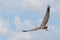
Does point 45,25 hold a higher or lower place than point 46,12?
lower

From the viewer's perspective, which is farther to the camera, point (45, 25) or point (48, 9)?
point (45, 25)

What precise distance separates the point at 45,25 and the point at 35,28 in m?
1.97

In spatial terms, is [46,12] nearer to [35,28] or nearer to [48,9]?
[48,9]

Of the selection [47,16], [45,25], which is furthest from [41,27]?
[47,16]

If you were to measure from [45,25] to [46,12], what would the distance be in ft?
10.7

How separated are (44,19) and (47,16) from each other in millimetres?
1044

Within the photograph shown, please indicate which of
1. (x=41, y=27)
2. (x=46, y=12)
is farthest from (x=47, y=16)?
(x=41, y=27)

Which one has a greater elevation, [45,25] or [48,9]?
[48,9]

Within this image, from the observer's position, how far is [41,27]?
31625 millimetres

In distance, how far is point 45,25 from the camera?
31844 mm

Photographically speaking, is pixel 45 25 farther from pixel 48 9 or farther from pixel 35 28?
pixel 48 9

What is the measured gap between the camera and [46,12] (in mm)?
29000

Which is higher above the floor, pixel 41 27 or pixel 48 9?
pixel 48 9

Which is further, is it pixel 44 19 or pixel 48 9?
pixel 44 19
